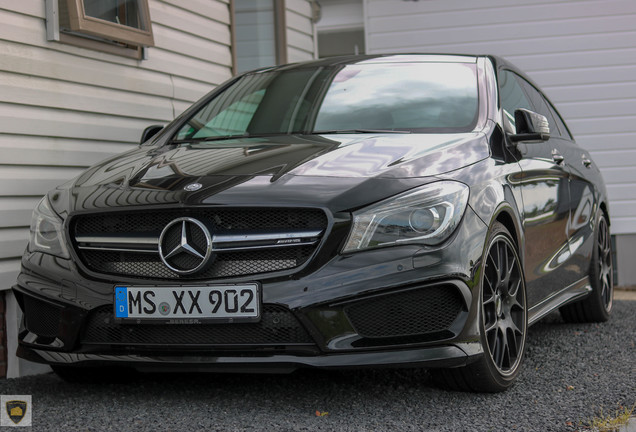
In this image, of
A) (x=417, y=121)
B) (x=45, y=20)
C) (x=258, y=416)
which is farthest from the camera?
(x=45, y=20)

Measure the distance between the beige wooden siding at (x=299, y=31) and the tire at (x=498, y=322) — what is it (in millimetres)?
5530

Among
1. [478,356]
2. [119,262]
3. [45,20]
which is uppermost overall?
[45,20]

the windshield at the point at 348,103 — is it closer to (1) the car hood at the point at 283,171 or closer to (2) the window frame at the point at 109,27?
(1) the car hood at the point at 283,171

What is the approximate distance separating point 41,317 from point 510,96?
273cm

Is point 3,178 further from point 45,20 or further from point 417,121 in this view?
point 417,121

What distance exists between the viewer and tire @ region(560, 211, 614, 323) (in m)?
5.93

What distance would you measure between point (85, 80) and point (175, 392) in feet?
7.89

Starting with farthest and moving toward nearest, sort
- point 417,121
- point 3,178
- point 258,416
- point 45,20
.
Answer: point 45,20 < point 3,178 < point 417,121 < point 258,416

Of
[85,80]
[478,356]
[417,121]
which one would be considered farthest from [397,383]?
[85,80]

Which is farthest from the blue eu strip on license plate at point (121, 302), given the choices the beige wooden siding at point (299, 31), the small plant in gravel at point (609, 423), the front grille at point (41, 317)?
the beige wooden siding at point (299, 31)

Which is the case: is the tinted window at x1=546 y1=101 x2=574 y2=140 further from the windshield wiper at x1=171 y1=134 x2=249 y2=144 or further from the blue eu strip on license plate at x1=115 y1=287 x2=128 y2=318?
the blue eu strip on license plate at x1=115 y1=287 x2=128 y2=318

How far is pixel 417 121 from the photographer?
14.4 ft

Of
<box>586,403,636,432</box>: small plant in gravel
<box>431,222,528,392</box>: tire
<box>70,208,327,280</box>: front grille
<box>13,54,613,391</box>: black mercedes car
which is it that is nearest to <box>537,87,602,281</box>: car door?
<box>13,54,613,391</box>: black mercedes car

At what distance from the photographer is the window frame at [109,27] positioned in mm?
5301
